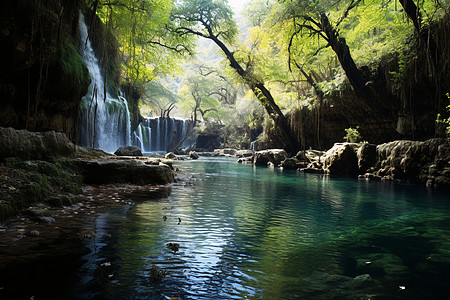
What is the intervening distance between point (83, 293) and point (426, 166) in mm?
12872

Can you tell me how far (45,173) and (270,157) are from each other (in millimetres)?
17445

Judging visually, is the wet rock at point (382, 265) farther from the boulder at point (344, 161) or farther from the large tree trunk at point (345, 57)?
the large tree trunk at point (345, 57)

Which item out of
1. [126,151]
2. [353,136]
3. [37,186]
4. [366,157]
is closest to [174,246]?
[37,186]

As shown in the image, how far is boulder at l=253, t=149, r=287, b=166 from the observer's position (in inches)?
832

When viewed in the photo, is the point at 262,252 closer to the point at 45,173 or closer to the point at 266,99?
the point at 45,173

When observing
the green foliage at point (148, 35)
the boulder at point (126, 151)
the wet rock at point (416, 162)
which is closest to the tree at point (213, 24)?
the green foliage at point (148, 35)

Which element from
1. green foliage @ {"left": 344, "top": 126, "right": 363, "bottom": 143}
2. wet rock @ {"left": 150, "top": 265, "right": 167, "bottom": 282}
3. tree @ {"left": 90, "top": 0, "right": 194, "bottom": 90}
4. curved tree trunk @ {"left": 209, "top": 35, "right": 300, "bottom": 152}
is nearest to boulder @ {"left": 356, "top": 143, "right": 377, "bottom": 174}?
green foliage @ {"left": 344, "top": 126, "right": 363, "bottom": 143}

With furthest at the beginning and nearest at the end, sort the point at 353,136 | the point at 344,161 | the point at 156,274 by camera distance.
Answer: the point at 353,136 < the point at 344,161 < the point at 156,274

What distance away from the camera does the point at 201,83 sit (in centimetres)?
4200

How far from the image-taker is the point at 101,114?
60.4 feet

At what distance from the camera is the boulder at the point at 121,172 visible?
23.9 feet

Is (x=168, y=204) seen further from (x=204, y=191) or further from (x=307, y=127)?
(x=307, y=127)

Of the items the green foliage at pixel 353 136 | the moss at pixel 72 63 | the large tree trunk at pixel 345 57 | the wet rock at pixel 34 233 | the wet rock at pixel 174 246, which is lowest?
the wet rock at pixel 174 246

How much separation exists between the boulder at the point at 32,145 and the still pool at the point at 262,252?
2.02 meters
